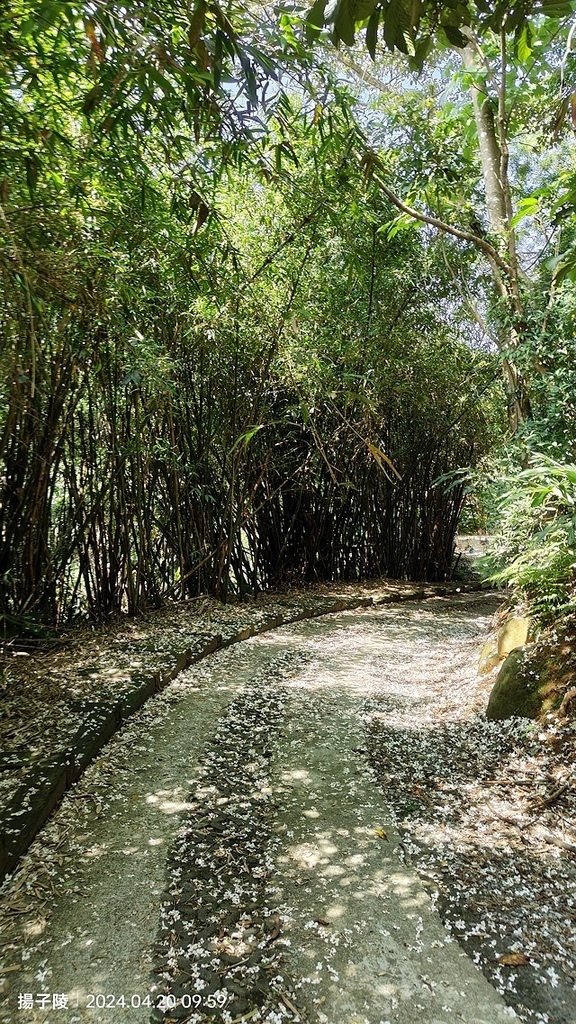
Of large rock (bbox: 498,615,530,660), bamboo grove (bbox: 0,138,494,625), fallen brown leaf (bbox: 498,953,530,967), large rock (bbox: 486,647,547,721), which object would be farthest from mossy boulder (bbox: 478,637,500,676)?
fallen brown leaf (bbox: 498,953,530,967)

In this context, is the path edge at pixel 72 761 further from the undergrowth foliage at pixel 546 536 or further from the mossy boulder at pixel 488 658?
the undergrowth foliage at pixel 546 536

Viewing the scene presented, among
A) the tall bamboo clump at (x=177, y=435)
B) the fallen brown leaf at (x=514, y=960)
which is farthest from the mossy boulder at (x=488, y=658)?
the fallen brown leaf at (x=514, y=960)

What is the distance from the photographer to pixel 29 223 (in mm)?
1889

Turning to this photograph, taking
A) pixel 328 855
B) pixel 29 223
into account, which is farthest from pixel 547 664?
pixel 29 223

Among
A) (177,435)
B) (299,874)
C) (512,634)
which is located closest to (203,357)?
(177,435)

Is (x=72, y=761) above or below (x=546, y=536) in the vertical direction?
below

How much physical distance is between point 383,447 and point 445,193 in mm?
2615

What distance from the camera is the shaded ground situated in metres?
1.24

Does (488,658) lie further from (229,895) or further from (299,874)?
(229,895)

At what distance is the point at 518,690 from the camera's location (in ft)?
7.85

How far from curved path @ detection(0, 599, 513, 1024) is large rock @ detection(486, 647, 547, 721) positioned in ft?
1.93

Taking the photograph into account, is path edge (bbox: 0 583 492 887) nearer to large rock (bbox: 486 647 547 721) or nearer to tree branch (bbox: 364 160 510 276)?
large rock (bbox: 486 647 547 721)

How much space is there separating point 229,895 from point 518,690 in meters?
1.40

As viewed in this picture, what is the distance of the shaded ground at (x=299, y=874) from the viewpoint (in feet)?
4.07
